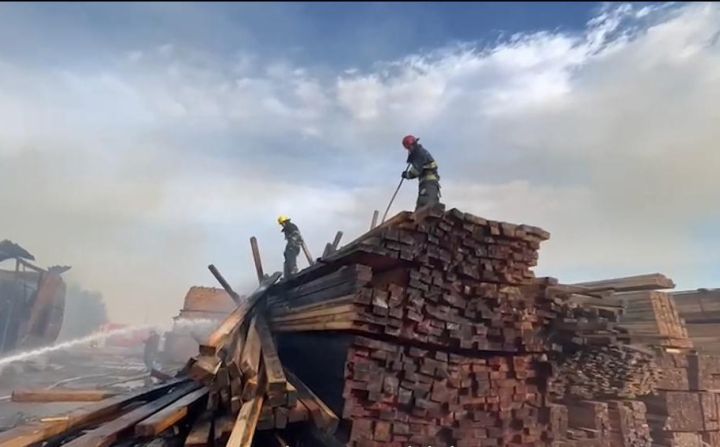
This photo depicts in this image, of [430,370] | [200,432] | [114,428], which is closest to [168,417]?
[200,432]

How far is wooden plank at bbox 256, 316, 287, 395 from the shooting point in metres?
3.75

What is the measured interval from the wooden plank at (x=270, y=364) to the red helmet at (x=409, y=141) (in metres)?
3.42

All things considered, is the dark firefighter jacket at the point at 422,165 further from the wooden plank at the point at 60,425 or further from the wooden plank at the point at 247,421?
the wooden plank at the point at 60,425

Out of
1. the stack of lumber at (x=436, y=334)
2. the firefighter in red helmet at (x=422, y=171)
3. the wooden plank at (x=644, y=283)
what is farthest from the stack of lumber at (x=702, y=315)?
the firefighter in red helmet at (x=422, y=171)

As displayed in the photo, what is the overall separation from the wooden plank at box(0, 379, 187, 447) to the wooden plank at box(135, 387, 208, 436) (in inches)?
34.4

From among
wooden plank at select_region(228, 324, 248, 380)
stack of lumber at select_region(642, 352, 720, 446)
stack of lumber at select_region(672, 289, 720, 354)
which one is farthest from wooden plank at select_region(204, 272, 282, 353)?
stack of lumber at select_region(672, 289, 720, 354)

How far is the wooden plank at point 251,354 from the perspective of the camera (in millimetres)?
3943

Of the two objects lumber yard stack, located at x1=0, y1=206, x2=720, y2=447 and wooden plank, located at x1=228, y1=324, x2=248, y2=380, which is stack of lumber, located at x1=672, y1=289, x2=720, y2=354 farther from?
wooden plank, located at x1=228, y1=324, x2=248, y2=380

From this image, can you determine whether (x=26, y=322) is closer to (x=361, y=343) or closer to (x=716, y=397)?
(x=361, y=343)

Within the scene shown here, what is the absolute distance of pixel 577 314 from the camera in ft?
16.2

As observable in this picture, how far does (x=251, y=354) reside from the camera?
4.87 m

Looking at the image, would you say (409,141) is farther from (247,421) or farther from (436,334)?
(247,421)

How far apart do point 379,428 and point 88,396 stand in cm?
397

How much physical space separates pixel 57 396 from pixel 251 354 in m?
2.61
